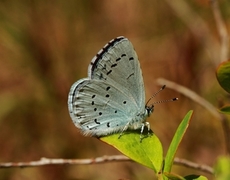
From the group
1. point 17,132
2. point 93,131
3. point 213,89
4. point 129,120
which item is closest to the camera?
point 93,131

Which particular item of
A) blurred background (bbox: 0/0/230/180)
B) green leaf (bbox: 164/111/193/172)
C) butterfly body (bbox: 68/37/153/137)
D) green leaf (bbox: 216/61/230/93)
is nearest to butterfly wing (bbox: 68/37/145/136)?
butterfly body (bbox: 68/37/153/137)

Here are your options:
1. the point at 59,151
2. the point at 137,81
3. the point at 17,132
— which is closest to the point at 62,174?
the point at 59,151

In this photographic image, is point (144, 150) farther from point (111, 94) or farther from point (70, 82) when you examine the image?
point (70, 82)

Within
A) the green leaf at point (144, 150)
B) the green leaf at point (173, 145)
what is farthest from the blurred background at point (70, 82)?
the green leaf at point (173, 145)

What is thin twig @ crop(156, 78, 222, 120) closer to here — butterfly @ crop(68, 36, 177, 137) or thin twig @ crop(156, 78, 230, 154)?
thin twig @ crop(156, 78, 230, 154)

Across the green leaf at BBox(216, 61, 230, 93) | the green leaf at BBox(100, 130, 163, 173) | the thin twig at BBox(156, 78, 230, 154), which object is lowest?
the green leaf at BBox(100, 130, 163, 173)

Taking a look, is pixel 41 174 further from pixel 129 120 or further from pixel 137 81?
pixel 137 81

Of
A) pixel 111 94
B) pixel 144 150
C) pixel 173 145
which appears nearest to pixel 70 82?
pixel 111 94
